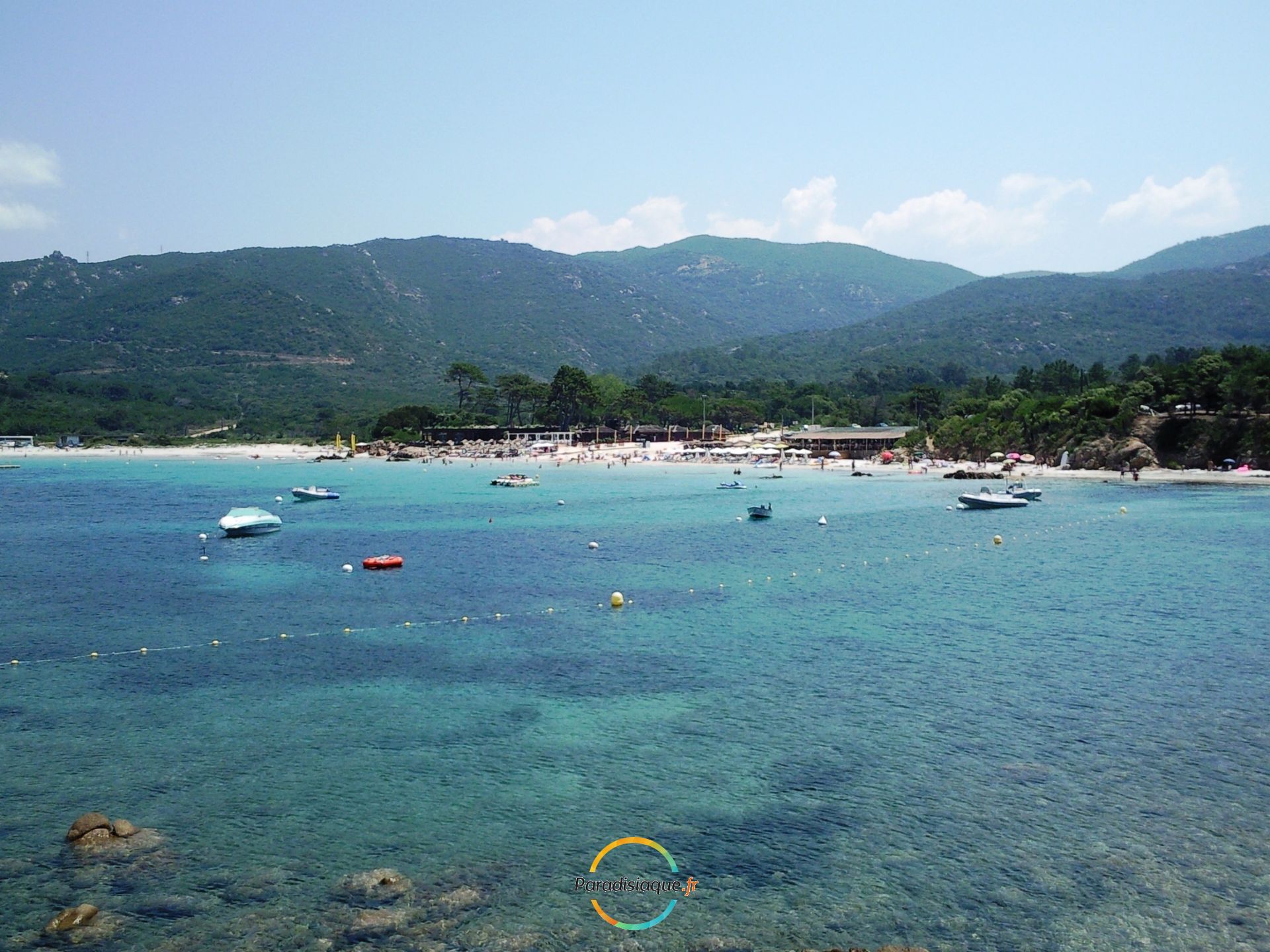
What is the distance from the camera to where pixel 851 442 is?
155 meters

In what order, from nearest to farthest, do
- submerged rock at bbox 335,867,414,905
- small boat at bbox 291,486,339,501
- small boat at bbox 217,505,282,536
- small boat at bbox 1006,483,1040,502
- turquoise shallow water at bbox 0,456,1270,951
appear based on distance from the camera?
turquoise shallow water at bbox 0,456,1270,951 < submerged rock at bbox 335,867,414,905 < small boat at bbox 217,505,282,536 < small boat at bbox 1006,483,1040,502 < small boat at bbox 291,486,339,501

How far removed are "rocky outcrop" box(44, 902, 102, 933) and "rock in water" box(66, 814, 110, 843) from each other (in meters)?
2.60

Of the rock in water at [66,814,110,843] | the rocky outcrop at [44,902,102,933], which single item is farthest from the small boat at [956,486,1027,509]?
the rocky outcrop at [44,902,102,933]

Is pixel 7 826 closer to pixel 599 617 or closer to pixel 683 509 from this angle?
pixel 599 617

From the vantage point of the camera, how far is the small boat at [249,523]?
59938 millimetres

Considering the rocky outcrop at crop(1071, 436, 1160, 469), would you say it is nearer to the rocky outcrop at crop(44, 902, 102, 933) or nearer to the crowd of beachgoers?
the crowd of beachgoers

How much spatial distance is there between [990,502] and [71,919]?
71.6 meters

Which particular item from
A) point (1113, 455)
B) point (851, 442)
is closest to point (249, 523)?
point (1113, 455)

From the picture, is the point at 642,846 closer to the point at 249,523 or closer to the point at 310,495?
the point at 249,523

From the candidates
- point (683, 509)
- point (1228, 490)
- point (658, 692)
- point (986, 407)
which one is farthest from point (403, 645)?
point (986, 407)

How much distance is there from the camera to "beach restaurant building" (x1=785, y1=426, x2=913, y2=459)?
15325 cm

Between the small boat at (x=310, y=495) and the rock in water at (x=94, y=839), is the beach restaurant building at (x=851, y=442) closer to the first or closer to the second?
the small boat at (x=310, y=495)

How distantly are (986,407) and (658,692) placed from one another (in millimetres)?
130243

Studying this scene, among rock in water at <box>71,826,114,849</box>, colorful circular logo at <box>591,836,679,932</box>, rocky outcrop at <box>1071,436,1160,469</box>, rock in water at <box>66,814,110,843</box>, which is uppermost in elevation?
rocky outcrop at <box>1071,436,1160,469</box>
